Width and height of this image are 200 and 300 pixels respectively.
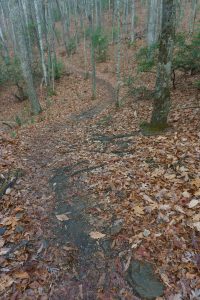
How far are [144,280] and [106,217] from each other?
1.09 meters

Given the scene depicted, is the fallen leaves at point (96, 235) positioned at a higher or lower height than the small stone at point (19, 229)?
higher

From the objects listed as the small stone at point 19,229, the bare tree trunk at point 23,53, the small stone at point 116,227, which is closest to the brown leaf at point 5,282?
the small stone at point 19,229

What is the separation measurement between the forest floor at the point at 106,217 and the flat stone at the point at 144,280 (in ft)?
0.03

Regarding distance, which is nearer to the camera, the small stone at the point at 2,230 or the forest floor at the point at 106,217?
the forest floor at the point at 106,217

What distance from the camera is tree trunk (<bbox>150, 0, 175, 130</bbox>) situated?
4801mm

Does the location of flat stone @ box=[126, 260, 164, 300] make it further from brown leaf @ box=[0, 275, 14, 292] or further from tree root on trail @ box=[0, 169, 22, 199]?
tree root on trail @ box=[0, 169, 22, 199]

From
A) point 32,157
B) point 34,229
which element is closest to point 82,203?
point 34,229

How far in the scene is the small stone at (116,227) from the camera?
3.32 meters

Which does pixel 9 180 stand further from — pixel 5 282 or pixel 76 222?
pixel 5 282

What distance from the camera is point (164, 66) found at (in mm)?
5156

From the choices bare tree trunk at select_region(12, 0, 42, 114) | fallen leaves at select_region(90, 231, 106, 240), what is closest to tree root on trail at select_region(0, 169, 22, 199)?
fallen leaves at select_region(90, 231, 106, 240)

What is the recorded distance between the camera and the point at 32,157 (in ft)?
20.5

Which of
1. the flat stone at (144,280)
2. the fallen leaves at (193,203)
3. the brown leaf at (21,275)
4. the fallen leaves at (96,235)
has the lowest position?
the brown leaf at (21,275)

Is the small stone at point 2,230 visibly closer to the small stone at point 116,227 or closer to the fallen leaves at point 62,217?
the fallen leaves at point 62,217
